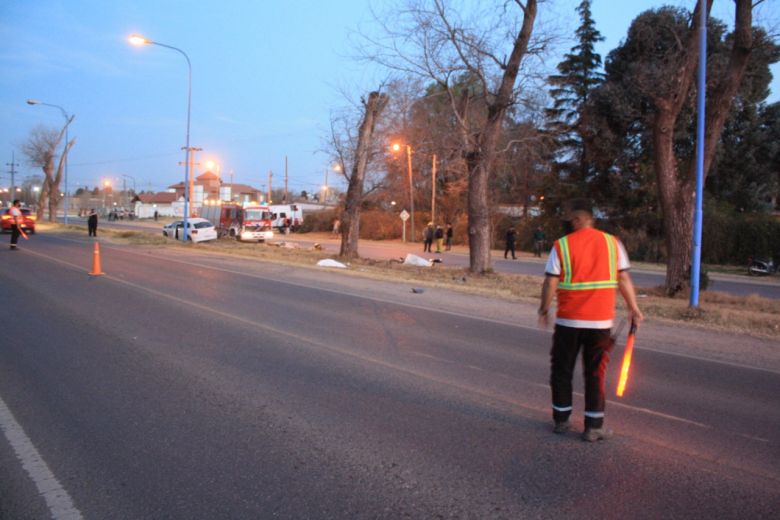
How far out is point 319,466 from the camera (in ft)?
13.9

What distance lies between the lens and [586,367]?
481 centimetres

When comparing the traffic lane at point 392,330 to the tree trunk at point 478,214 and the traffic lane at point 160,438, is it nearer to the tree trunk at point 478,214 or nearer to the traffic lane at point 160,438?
the traffic lane at point 160,438

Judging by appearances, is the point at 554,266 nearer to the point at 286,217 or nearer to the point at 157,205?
the point at 286,217

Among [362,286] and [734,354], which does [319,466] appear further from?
[362,286]

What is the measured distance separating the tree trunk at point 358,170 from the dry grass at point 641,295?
3.77 ft

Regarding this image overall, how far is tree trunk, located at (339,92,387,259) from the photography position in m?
23.6

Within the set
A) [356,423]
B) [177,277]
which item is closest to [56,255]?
[177,277]

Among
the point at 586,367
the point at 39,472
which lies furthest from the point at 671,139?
the point at 39,472

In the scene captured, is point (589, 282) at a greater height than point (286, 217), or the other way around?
point (286, 217)

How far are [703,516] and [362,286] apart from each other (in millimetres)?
12324

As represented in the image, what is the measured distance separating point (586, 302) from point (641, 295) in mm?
11911

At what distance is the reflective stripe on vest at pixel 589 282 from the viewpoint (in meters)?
4.69

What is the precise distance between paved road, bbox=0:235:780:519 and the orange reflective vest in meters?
1.07

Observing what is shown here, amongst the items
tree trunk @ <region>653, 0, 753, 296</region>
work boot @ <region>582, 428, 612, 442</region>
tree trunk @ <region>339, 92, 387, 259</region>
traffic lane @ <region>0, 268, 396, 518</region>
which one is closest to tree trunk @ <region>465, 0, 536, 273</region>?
tree trunk @ <region>653, 0, 753, 296</region>
